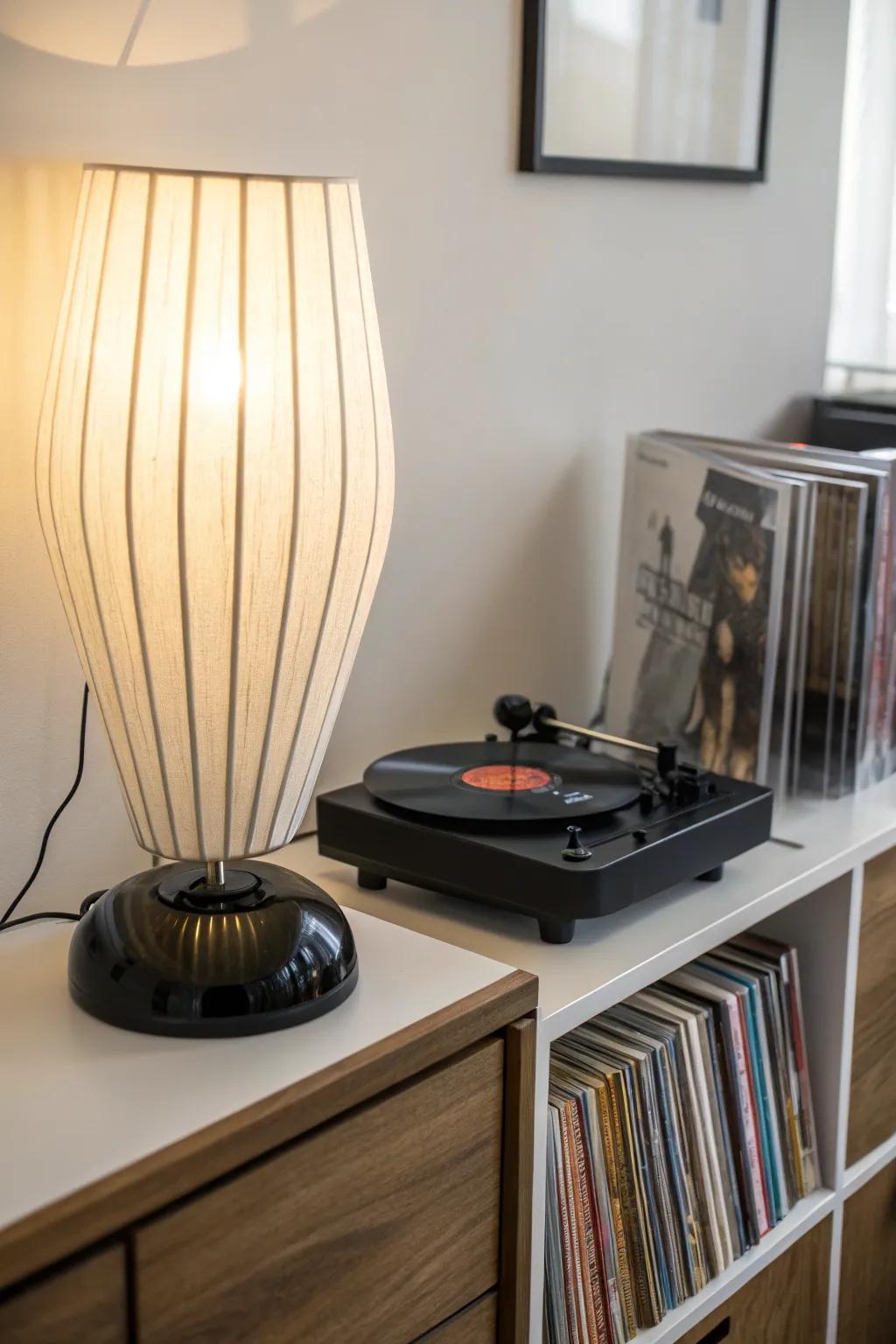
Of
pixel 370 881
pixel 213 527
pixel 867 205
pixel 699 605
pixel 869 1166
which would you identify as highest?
pixel 867 205

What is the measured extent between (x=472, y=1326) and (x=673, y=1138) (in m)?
0.28

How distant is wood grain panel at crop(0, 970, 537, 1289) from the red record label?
0.87ft

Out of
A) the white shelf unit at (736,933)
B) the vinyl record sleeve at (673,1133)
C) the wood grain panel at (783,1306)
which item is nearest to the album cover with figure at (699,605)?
the white shelf unit at (736,933)

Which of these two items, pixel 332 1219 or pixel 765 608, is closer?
pixel 332 1219

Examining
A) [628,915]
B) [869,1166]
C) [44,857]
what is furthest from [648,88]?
[869,1166]

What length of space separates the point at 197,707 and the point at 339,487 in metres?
0.15

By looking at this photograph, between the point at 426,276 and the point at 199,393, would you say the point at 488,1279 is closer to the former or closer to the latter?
the point at 199,393

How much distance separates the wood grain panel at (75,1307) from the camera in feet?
2.28

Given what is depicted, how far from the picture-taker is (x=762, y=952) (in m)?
1.34

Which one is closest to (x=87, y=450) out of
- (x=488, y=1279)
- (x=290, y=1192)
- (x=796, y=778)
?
(x=290, y=1192)

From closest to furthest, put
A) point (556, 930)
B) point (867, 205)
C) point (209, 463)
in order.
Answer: point (209, 463), point (556, 930), point (867, 205)

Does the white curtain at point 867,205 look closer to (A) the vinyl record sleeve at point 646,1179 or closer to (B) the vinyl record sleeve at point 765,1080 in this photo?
(B) the vinyl record sleeve at point 765,1080

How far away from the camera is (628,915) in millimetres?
1156

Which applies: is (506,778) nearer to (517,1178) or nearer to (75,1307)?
(517,1178)
